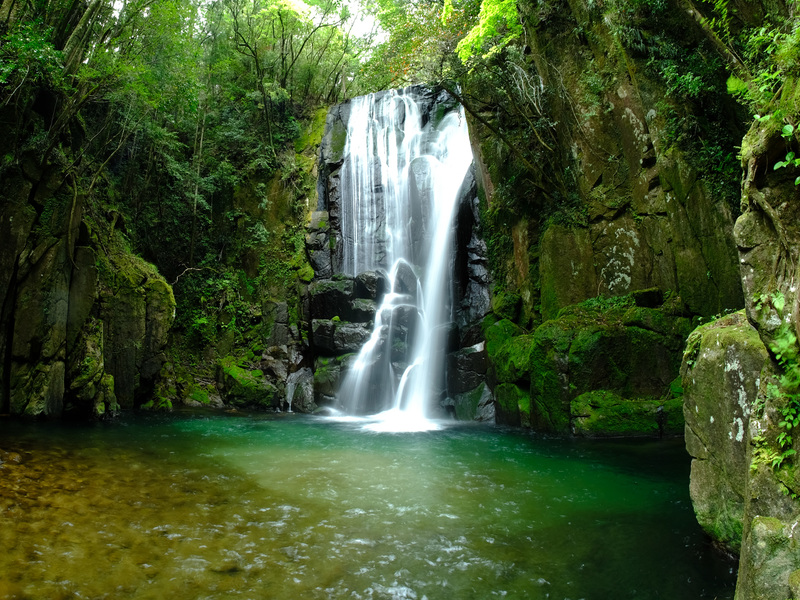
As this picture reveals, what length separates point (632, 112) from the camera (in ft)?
39.9

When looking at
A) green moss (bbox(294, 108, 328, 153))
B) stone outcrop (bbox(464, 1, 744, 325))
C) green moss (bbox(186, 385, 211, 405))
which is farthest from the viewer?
green moss (bbox(294, 108, 328, 153))

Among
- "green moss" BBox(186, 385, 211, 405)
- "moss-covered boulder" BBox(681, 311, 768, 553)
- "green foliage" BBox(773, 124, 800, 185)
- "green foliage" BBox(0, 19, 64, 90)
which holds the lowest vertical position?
"green moss" BBox(186, 385, 211, 405)

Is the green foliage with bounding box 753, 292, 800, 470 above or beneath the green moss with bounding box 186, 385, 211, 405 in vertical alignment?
above

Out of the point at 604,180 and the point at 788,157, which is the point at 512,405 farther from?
the point at 788,157

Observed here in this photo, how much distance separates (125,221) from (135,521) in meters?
13.2

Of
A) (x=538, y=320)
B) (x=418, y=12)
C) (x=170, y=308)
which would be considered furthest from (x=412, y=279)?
(x=418, y=12)

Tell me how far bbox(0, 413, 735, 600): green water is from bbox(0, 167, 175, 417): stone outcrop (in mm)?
1604

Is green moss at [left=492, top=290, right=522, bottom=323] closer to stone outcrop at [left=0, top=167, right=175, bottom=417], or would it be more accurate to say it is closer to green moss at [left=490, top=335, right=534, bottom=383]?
green moss at [left=490, top=335, right=534, bottom=383]

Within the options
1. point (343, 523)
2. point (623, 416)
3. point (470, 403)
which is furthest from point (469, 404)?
point (343, 523)

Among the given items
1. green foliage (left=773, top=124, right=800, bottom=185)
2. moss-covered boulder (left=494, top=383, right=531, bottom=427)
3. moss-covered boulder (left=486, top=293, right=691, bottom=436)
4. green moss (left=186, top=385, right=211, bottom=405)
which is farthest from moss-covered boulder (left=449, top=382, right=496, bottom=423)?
green foliage (left=773, top=124, right=800, bottom=185)

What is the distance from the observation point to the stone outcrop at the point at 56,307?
34.0 feet

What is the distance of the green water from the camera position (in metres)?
4.15

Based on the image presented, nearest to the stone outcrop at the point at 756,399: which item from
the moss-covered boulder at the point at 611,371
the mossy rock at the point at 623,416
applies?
the mossy rock at the point at 623,416

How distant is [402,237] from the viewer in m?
18.0
